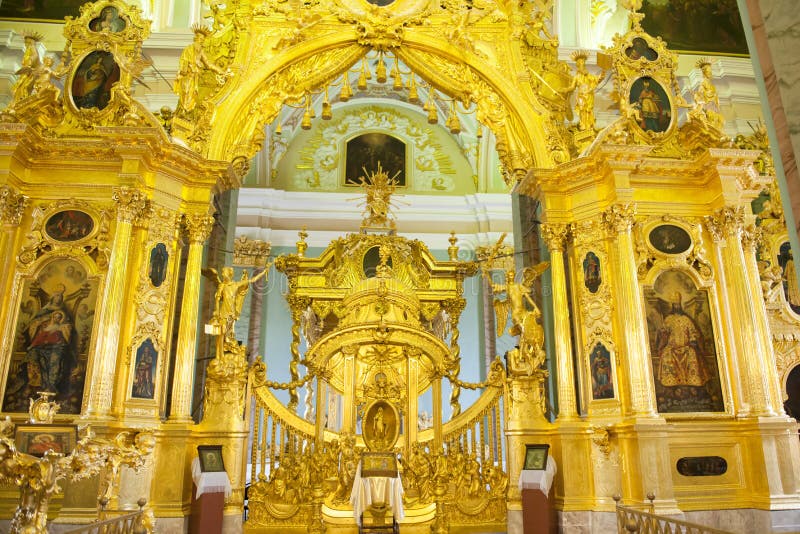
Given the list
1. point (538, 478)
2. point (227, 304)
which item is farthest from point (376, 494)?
point (227, 304)

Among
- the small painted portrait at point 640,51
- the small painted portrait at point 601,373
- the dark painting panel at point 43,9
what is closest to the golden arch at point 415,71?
the small painted portrait at point 640,51

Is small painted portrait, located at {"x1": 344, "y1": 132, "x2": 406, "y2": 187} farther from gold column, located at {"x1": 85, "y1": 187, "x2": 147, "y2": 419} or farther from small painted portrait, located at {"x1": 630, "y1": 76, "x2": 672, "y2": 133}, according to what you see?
gold column, located at {"x1": 85, "y1": 187, "x2": 147, "y2": 419}

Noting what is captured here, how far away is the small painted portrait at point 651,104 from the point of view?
11.1 meters

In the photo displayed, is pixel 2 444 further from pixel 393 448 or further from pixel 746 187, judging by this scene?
pixel 746 187

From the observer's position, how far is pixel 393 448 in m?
11.4

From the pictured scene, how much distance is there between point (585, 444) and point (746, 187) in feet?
16.9

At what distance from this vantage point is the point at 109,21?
11.0 metres

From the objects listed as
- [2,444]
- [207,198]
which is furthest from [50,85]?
[2,444]

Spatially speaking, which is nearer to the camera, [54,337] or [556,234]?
[54,337]

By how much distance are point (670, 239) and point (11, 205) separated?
10.4 m

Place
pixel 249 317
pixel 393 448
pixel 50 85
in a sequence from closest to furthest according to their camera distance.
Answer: pixel 50 85 < pixel 393 448 < pixel 249 317

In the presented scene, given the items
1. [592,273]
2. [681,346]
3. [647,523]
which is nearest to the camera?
[647,523]

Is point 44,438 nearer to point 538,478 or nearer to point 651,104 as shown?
point 538,478

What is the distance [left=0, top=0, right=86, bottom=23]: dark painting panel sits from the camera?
12961 millimetres
